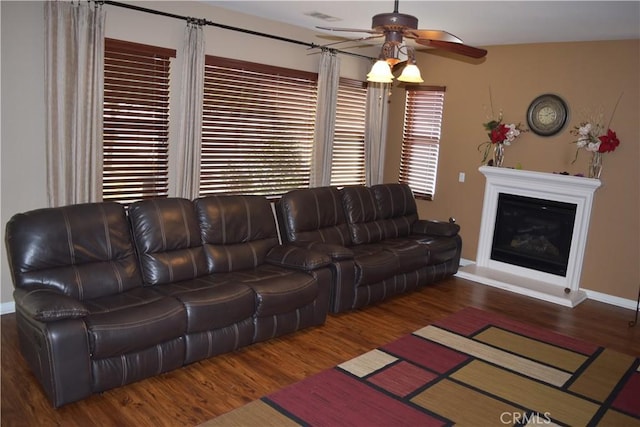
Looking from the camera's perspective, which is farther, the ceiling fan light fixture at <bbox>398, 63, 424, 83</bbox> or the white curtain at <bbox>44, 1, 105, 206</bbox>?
the white curtain at <bbox>44, 1, 105, 206</bbox>

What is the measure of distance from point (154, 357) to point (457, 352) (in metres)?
2.32

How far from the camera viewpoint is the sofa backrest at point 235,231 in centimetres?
421

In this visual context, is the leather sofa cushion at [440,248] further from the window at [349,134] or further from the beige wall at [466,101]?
the window at [349,134]

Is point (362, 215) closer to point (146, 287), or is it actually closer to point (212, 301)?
point (212, 301)

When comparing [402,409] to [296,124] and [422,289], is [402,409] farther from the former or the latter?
[296,124]

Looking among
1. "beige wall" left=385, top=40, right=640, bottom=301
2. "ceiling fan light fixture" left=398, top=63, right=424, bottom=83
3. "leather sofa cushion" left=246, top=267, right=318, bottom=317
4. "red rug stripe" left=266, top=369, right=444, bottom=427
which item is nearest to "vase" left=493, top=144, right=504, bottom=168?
"beige wall" left=385, top=40, right=640, bottom=301

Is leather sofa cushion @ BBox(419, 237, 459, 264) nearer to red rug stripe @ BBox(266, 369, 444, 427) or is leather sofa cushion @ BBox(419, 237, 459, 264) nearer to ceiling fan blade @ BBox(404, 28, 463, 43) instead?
red rug stripe @ BBox(266, 369, 444, 427)

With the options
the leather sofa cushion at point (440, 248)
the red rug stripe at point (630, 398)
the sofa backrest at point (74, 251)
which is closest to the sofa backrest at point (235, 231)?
the sofa backrest at point (74, 251)

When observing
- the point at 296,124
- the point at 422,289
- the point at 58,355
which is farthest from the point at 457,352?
the point at 296,124

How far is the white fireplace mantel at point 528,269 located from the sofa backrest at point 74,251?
13.7ft

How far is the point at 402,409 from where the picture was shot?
319 cm

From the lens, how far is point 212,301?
11.5 feet

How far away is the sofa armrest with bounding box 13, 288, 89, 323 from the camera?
2.85 m

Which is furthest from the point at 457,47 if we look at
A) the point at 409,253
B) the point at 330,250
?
the point at 409,253
